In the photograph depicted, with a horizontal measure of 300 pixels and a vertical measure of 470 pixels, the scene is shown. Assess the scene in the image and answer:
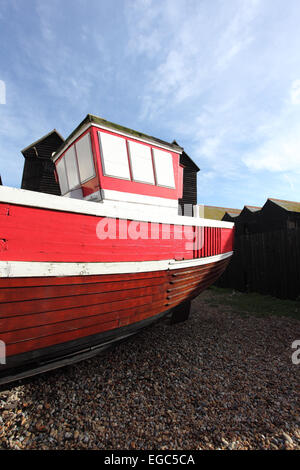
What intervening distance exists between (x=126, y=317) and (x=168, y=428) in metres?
1.25

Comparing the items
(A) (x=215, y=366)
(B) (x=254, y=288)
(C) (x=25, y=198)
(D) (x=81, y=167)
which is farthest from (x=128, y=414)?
(B) (x=254, y=288)

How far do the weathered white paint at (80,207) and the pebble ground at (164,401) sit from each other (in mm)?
2193

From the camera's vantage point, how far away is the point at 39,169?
13172 millimetres

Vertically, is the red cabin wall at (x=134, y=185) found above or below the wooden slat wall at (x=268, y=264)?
above

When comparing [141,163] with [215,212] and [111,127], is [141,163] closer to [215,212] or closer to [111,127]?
[111,127]

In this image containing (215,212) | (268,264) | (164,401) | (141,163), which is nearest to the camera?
(164,401)

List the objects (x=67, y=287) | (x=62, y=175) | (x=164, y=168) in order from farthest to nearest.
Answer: (x=62, y=175)
(x=164, y=168)
(x=67, y=287)

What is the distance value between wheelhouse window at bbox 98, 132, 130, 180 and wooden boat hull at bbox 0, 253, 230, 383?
1.58m

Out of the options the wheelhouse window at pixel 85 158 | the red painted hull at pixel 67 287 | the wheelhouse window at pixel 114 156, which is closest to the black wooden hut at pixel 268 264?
the red painted hull at pixel 67 287

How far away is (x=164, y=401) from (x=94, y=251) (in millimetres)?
2096

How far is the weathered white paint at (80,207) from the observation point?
1938 mm

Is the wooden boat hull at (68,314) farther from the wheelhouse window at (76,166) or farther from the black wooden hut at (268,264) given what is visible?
the black wooden hut at (268,264)

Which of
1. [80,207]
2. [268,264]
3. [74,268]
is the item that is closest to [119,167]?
[80,207]

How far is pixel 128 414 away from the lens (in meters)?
2.41
